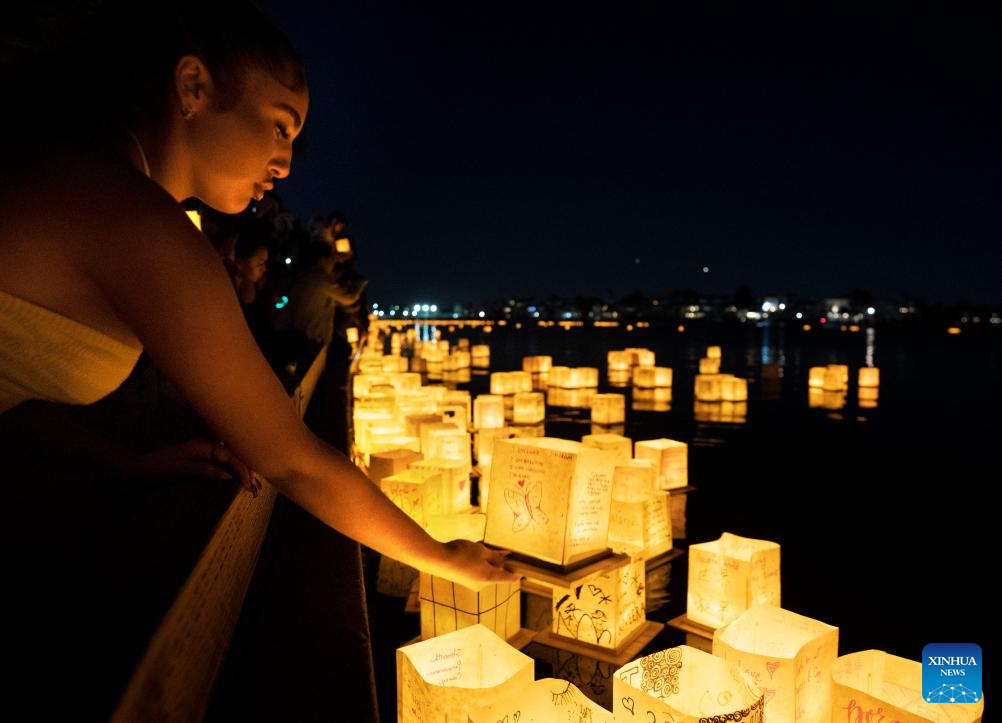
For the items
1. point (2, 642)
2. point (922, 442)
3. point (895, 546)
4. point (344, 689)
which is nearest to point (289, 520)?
point (344, 689)

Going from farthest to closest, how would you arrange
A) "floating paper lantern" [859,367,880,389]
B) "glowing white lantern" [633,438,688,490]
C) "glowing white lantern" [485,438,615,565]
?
"floating paper lantern" [859,367,880,389] < "glowing white lantern" [633,438,688,490] < "glowing white lantern" [485,438,615,565]

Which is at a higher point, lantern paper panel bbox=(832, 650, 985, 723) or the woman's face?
the woman's face

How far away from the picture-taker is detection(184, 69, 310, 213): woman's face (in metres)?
1.02

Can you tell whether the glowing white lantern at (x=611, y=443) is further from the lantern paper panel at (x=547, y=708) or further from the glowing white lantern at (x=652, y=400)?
the glowing white lantern at (x=652, y=400)

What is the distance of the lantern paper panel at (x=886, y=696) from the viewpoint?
1.56m

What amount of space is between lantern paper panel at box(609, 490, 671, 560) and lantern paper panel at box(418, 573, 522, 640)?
1124mm

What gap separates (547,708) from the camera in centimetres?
147

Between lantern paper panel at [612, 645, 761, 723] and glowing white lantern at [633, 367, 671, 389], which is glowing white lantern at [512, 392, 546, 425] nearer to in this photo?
glowing white lantern at [633, 367, 671, 389]

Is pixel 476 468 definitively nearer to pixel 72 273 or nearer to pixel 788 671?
pixel 788 671

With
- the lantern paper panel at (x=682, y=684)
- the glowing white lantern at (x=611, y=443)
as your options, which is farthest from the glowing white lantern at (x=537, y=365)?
the lantern paper panel at (x=682, y=684)

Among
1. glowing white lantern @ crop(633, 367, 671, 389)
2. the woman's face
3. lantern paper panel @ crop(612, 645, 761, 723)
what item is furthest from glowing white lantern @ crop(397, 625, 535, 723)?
glowing white lantern @ crop(633, 367, 671, 389)

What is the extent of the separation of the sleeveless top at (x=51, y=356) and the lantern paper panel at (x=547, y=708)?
108cm

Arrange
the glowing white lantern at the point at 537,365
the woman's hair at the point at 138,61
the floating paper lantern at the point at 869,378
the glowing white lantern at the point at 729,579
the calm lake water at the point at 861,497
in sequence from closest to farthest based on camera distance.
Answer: the woman's hair at the point at 138,61, the glowing white lantern at the point at 729,579, the calm lake water at the point at 861,497, the floating paper lantern at the point at 869,378, the glowing white lantern at the point at 537,365

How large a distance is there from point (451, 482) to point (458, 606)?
3.75ft
